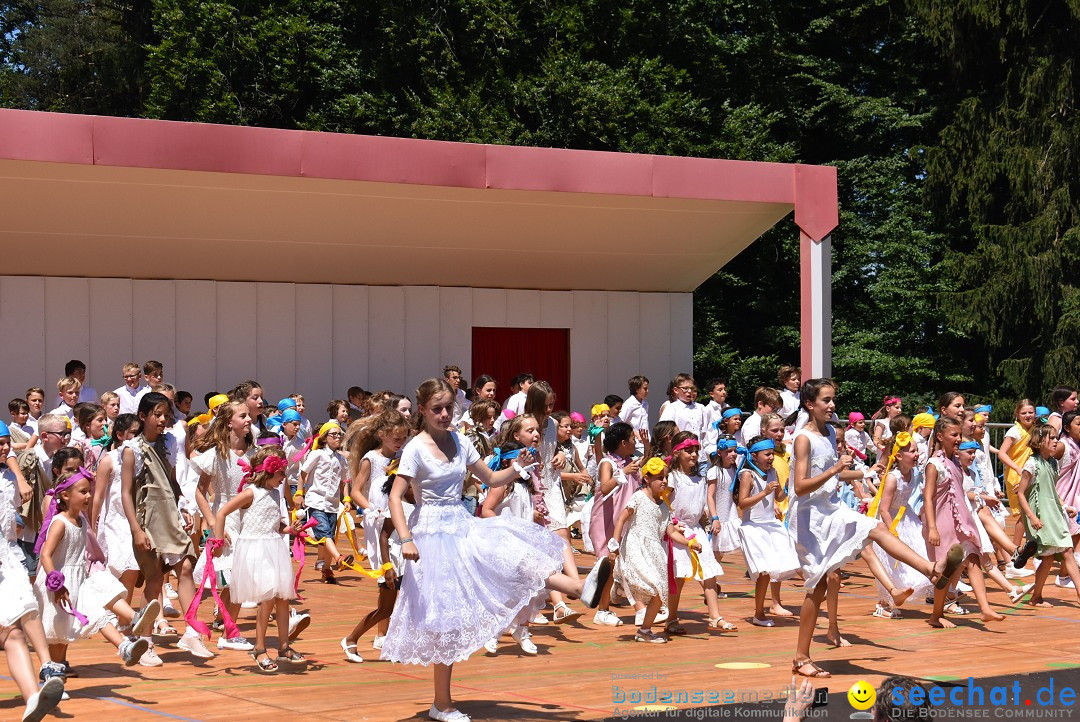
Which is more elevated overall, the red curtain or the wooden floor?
the red curtain

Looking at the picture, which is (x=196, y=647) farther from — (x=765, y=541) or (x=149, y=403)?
Answer: (x=765, y=541)

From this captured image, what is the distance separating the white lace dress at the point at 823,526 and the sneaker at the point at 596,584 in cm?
175

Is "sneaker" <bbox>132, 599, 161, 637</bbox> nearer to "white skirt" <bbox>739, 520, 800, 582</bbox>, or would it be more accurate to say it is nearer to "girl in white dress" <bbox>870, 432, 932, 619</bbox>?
"white skirt" <bbox>739, 520, 800, 582</bbox>

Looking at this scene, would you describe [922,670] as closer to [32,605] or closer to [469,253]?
[32,605]

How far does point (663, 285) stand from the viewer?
22266mm

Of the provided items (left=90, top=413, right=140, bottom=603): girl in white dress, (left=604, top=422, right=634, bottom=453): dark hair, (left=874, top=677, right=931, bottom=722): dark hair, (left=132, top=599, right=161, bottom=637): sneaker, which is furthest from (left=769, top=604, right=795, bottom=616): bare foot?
(left=874, top=677, right=931, bottom=722): dark hair

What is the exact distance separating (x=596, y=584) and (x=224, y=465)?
3.58 metres

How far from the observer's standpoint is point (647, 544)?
10117 mm

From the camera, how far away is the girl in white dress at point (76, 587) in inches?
308

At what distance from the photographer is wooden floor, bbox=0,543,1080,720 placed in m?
7.60

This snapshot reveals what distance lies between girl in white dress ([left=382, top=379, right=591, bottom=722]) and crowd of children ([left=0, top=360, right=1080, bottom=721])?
0.04 ft

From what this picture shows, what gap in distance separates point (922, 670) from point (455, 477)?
10.6 feet

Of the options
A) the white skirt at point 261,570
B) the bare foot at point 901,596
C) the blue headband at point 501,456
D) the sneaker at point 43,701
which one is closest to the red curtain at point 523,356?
Answer: the blue headband at point 501,456

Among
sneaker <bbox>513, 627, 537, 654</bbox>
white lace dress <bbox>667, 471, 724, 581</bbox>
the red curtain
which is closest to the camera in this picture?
sneaker <bbox>513, 627, 537, 654</bbox>
